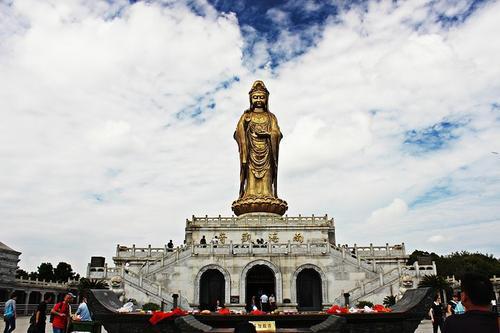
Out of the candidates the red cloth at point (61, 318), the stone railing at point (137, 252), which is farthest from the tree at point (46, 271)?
the red cloth at point (61, 318)

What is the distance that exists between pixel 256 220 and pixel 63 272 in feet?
174

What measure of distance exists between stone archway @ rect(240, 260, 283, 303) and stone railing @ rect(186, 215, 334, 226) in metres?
7.30

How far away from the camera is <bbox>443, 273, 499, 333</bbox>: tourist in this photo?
11.3 ft

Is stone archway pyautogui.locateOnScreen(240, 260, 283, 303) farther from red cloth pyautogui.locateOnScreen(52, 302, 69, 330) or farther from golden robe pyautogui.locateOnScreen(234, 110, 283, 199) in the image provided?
red cloth pyautogui.locateOnScreen(52, 302, 69, 330)

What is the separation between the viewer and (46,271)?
7431cm

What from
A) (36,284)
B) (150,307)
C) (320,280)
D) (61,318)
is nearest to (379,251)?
(320,280)

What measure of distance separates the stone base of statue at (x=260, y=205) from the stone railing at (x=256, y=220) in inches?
55.8

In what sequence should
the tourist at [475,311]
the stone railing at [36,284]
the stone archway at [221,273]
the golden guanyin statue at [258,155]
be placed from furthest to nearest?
the stone railing at [36,284]
the golden guanyin statue at [258,155]
the stone archway at [221,273]
the tourist at [475,311]

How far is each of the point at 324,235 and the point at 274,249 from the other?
7.83 m

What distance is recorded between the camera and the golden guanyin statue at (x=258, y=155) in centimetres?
3853

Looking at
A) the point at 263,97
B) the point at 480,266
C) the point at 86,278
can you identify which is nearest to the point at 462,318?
the point at 86,278

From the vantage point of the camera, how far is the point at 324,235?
34531 millimetres

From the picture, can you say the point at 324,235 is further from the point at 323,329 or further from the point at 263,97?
the point at 323,329

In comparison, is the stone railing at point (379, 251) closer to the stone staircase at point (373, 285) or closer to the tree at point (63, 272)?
the stone staircase at point (373, 285)
